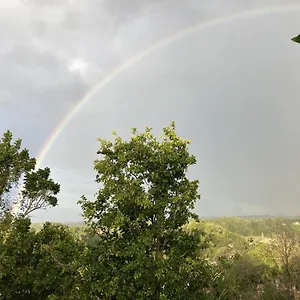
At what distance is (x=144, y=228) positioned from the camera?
1369 cm

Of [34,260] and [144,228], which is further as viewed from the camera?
[34,260]

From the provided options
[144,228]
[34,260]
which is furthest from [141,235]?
[34,260]

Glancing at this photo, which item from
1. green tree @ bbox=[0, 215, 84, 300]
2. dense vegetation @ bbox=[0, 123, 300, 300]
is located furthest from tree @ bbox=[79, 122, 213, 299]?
green tree @ bbox=[0, 215, 84, 300]

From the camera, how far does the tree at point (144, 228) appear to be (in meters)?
13.2

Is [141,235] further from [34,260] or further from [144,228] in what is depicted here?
[34,260]

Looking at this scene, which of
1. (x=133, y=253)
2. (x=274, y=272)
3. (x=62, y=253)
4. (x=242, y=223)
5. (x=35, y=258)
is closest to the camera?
(x=133, y=253)

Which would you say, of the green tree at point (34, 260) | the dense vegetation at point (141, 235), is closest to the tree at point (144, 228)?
the dense vegetation at point (141, 235)

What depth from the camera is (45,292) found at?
61.1 feet

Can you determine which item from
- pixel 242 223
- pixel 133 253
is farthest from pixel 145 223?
pixel 242 223

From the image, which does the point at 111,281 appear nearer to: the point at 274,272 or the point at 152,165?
the point at 152,165

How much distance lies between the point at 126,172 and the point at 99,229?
8.02 ft

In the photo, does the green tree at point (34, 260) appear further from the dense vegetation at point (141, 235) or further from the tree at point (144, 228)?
the tree at point (144, 228)

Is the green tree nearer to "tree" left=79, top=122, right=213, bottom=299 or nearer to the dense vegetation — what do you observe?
the dense vegetation

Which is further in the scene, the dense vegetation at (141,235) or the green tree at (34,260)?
the green tree at (34,260)
